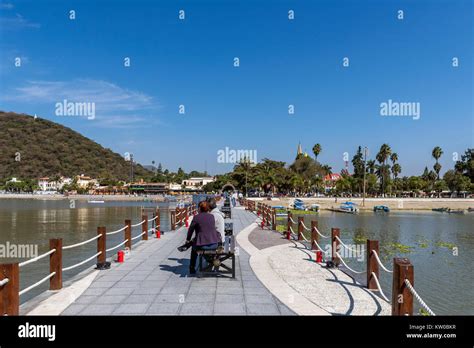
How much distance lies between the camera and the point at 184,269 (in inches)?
380

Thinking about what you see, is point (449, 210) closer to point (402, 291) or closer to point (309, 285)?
point (309, 285)

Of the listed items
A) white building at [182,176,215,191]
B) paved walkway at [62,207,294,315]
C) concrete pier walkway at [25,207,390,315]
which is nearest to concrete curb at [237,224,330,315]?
concrete pier walkway at [25,207,390,315]

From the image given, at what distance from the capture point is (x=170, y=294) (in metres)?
7.10

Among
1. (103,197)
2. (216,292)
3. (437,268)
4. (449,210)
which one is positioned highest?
(216,292)

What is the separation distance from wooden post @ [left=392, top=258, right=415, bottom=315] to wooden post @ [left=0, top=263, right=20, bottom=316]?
18.4 feet

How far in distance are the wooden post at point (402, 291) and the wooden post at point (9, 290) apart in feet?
18.4

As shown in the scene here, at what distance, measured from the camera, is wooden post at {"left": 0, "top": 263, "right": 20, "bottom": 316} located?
5.26 m

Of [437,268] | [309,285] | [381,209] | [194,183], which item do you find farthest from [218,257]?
[194,183]

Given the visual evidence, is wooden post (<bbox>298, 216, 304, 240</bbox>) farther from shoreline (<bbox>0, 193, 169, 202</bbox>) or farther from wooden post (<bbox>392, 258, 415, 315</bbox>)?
shoreline (<bbox>0, 193, 169, 202</bbox>)

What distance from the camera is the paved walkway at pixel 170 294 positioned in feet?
20.2

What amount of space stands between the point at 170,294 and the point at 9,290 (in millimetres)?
2742

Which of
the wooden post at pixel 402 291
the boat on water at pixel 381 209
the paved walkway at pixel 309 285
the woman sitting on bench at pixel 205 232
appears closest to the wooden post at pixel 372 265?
the paved walkway at pixel 309 285

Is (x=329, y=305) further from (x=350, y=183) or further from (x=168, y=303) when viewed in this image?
(x=350, y=183)

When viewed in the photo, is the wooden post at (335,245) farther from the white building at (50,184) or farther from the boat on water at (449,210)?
the white building at (50,184)
